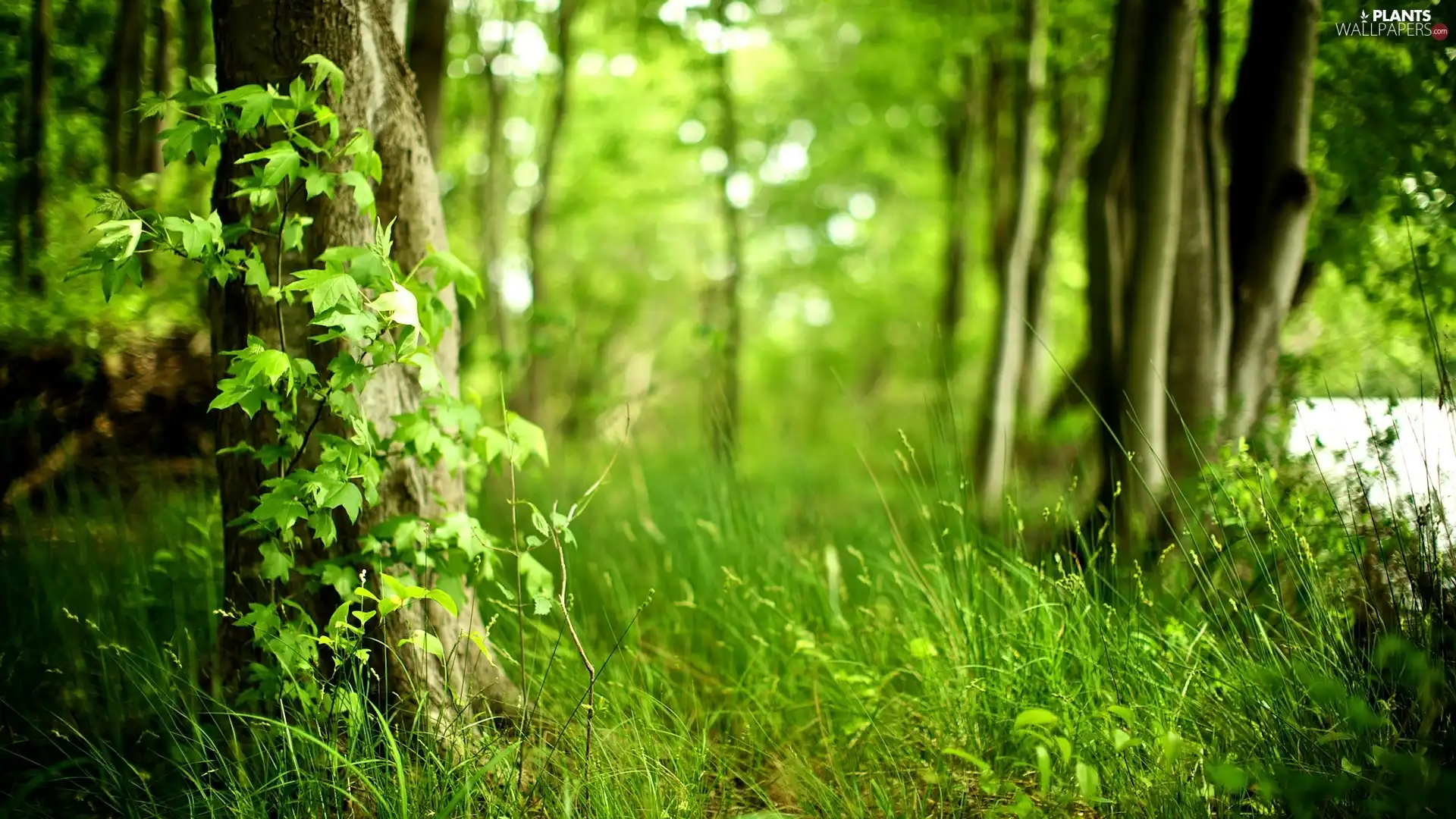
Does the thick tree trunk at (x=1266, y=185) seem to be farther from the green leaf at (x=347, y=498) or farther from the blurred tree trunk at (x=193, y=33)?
the blurred tree trunk at (x=193, y=33)

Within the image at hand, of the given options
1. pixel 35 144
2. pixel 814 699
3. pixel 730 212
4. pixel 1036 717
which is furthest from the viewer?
pixel 730 212

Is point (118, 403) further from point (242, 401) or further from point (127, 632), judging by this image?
point (242, 401)

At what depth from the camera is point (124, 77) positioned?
3.57 metres

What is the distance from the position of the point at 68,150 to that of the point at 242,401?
9.71 feet

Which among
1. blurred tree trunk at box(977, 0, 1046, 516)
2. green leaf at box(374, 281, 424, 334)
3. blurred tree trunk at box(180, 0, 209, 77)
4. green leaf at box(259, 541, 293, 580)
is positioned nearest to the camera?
green leaf at box(374, 281, 424, 334)

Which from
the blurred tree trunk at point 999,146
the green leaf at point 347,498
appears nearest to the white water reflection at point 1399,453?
the green leaf at point 347,498

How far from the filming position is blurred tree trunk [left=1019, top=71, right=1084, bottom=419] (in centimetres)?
518

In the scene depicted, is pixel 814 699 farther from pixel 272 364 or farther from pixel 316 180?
pixel 316 180

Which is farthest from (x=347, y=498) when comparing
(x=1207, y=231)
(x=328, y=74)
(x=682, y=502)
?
(x=1207, y=231)

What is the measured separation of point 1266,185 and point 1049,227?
2513 millimetres

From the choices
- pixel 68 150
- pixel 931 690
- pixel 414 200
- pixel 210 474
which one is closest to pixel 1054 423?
pixel 931 690

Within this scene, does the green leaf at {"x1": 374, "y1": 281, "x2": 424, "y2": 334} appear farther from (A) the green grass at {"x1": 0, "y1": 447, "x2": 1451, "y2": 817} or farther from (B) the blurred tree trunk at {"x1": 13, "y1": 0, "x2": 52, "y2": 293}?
(B) the blurred tree trunk at {"x1": 13, "y1": 0, "x2": 52, "y2": 293}

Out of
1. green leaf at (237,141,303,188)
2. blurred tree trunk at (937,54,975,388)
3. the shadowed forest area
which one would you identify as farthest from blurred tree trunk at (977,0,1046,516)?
green leaf at (237,141,303,188)

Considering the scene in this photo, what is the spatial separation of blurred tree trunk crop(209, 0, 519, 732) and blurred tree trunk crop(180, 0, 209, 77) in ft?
8.54
